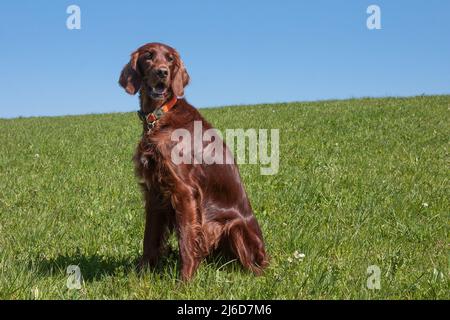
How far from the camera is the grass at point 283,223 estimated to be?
11.2ft

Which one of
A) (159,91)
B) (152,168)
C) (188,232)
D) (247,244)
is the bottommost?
(247,244)

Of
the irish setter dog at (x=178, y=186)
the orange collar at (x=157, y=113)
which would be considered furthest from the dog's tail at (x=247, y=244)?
the orange collar at (x=157, y=113)

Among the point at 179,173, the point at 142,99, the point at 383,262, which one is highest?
the point at 142,99

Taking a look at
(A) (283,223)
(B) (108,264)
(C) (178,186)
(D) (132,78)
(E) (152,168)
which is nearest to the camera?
(C) (178,186)

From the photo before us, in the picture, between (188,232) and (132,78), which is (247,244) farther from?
(132,78)

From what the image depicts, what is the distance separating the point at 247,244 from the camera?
3932 mm

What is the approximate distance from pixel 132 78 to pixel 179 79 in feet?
1.22

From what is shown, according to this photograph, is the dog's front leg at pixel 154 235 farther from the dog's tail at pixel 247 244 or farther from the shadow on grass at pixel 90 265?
the dog's tail at pixel 247 244

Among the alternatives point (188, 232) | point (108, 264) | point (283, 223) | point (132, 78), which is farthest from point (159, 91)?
point (283, 223)
